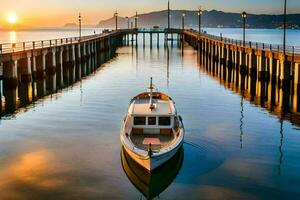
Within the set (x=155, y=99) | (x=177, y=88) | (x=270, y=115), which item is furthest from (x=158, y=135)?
(x=177, y=88)

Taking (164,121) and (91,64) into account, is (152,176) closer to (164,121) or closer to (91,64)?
A: (164,121)

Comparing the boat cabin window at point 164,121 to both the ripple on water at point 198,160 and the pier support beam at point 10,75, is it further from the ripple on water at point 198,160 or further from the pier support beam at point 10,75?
the pier support beam at point 10,75

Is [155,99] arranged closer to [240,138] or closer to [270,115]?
[240,138]

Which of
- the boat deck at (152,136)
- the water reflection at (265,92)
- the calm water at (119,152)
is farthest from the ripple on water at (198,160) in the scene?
the water reflection at (265,92)

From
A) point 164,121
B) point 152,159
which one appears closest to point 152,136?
point 164,121

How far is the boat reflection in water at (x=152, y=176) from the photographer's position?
22234 mm

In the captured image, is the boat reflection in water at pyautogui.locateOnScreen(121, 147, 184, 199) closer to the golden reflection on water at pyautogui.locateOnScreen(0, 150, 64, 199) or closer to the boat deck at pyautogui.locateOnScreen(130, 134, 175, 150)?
the boat deck at pyautogui.locateOnScreen(130, 134, 175, 150)

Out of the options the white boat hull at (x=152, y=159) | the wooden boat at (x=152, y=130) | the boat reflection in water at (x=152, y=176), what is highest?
the wooden boat at (x=152, y=130)

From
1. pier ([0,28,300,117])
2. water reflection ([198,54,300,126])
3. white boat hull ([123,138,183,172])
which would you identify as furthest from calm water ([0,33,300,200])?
pier ([0,28,300,117])

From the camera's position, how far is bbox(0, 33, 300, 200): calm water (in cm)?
2205

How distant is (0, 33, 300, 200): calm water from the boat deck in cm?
122

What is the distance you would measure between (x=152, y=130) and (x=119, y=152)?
224 cm

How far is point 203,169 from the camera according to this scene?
2477cm

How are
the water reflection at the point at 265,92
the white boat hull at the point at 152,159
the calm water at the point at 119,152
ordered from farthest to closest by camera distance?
the water reflection at the point at 265,92
the white boat hull at the point at 152,159
the calm water at the point at 119,152
